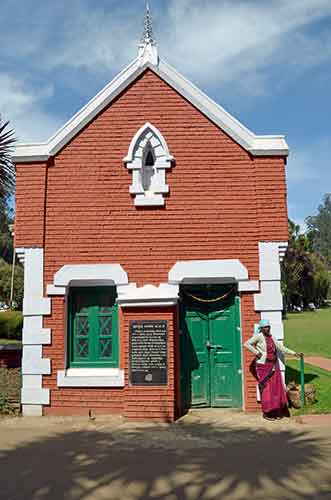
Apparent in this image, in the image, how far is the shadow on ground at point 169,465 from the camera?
218 inches

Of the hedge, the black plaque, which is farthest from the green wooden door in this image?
the hedge

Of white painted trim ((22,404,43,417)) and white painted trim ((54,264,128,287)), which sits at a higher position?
white painted trim ((54,264,128,287))

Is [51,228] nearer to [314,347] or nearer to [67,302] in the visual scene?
[67,302]

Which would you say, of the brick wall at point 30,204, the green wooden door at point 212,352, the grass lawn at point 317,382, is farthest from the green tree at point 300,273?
the brick wall at point 30,204

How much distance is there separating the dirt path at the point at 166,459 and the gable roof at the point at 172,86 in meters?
5.21

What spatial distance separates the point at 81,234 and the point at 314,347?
1359 cm

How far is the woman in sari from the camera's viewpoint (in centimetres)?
895

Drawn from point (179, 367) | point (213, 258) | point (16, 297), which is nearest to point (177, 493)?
point (179, 367)

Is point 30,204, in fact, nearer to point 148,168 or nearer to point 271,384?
point 148,168

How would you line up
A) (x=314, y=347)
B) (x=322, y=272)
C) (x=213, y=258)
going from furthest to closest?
(x=322, y=272) → (x=314, y=347) → (x=213, y=258)

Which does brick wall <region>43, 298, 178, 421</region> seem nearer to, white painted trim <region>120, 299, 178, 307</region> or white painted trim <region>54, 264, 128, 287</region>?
white painted trim <region>120, 299, 178, 307</region>

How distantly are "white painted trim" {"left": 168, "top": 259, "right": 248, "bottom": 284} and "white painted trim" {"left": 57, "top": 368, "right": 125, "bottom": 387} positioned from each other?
2088 mm

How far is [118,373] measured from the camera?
956 centimetres

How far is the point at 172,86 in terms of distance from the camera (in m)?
10.4
